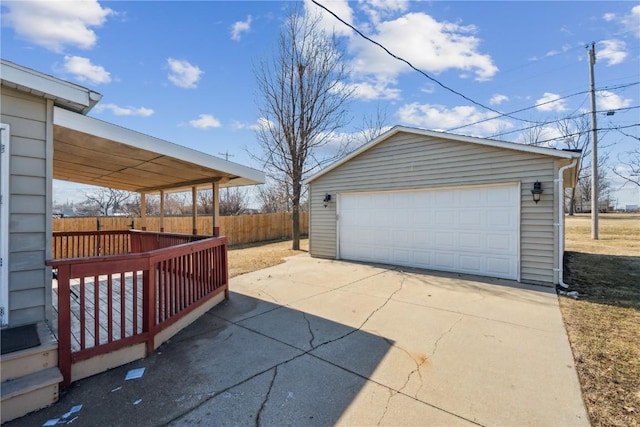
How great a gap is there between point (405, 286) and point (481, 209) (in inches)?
107

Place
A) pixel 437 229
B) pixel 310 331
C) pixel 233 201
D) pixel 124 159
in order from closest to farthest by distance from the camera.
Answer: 1. pixel 310 331
2. pixel 124 159
3. pixel 437 229
4. pixel 233 201

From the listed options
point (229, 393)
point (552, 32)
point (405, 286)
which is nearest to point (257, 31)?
point (405, 286)

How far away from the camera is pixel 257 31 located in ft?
29.8

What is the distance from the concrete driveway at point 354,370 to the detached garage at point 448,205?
171 cm

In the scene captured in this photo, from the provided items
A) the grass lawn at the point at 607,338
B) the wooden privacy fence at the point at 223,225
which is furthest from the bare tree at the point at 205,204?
the grass lawn at the point at 607,338

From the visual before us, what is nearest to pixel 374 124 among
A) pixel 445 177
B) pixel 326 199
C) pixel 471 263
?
pixel 326 199

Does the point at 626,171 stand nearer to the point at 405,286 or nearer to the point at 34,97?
the point at 405,286

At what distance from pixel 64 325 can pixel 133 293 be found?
2.09 ft

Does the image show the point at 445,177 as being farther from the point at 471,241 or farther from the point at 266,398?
the point at 266,398

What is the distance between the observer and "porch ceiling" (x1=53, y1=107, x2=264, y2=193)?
3.52m

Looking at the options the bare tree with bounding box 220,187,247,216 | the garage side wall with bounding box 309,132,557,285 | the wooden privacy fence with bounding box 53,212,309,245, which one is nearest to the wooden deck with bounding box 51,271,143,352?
the garage side wall with bounding box 309,132,557,285

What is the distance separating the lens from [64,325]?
2.66 m

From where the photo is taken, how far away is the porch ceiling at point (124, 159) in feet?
11.6

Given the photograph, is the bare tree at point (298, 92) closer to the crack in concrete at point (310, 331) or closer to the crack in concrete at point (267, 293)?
the crack in concrete at point (267, 293)
